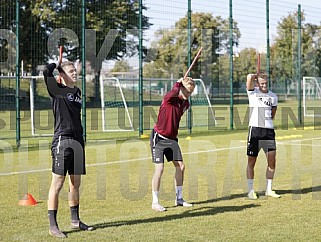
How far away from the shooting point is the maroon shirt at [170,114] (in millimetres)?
8578

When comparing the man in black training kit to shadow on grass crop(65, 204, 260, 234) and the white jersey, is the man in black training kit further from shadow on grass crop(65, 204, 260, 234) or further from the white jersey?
the white jersey

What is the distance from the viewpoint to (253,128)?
9.56 m

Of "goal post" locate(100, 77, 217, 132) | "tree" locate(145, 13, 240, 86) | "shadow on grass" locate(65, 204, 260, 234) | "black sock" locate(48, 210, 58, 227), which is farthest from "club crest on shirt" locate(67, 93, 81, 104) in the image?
"tree" locate(145, 13, 240, 86)

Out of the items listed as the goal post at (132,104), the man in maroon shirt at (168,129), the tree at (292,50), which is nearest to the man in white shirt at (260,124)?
the man in maroon shirt at (168,129)

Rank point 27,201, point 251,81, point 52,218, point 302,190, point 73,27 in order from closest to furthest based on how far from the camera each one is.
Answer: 1. point 52,218
2. point 27,201
3. point 251,81
4. point 302,190
5. point 73,27

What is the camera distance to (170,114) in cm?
861

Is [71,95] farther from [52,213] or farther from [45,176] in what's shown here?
[45,176]

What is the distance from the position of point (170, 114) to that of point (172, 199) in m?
1.51

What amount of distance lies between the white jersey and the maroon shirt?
1.42 m

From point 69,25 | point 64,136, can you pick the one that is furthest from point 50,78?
point 69,25

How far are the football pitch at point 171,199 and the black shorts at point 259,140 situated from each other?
77 cm

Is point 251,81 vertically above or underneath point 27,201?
above

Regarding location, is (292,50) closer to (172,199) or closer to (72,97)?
(172,199)

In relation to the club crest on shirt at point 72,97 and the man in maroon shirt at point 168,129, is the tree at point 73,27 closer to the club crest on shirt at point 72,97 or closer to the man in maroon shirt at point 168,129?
the man in maroon shirt at point 168,129
